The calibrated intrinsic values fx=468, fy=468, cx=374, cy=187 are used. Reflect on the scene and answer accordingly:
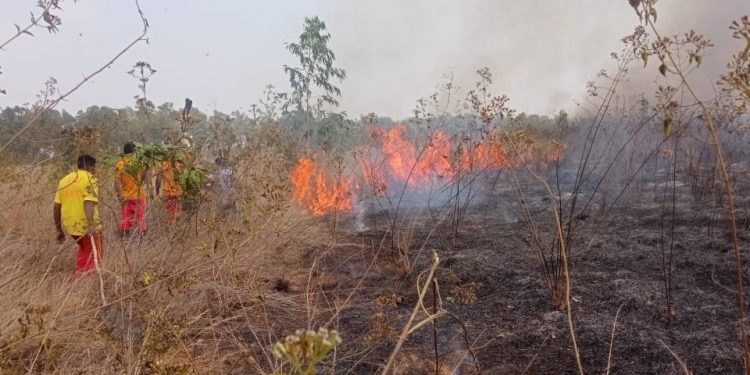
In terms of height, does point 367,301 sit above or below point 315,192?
below

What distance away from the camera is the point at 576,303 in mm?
4055

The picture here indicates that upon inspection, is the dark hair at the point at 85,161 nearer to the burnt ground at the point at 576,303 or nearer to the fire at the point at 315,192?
the burnt ground at the point at 576,303

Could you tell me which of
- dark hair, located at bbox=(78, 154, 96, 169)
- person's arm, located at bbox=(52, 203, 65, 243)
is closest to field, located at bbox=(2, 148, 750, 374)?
person's arm, located at bbox=(52, 203, 65, 243)

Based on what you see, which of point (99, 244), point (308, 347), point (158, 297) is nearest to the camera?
point (308, 347)

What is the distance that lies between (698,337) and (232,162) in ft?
16.3

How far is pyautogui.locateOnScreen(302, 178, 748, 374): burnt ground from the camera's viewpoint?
320cm

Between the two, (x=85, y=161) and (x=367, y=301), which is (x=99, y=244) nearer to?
(x=85, y=161)

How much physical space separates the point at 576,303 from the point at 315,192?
5729 mm

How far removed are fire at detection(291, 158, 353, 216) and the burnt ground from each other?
6.90 ft

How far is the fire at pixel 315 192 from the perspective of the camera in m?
8.77

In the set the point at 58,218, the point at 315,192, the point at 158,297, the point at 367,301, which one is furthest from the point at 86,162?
the point at 315,192

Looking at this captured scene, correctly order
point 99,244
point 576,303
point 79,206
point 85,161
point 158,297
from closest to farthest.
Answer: point 158,297
point 576,303
point 99,244
point 85,161
point 79,206

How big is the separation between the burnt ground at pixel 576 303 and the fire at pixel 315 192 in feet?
6.90

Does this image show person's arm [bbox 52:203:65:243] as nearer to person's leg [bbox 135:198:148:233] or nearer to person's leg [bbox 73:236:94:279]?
person's leg [bbox 73:236:94:279]
